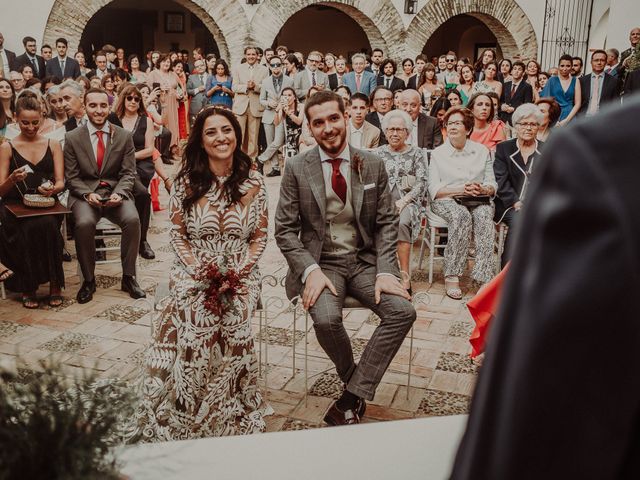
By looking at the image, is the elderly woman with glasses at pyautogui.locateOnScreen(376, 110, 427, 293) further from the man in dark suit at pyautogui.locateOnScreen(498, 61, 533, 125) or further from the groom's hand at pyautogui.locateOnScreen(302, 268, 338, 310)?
the man in dark suit at pyautogui.locateOnScreen(498, 61, 533, 125)

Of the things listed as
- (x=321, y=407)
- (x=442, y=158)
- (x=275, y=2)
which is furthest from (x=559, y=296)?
(x=275, y=2)

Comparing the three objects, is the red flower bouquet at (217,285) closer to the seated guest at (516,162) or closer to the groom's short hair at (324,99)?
the groom's short hair at (324,99)

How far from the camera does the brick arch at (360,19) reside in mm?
14219

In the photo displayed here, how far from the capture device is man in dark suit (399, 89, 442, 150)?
6.27 metres

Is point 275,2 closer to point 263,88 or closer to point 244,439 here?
point 263,88

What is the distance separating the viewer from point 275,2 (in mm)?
14289

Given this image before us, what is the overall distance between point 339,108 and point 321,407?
5.21 feet

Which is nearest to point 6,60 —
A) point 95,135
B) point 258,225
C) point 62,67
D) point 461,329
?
point 62,67

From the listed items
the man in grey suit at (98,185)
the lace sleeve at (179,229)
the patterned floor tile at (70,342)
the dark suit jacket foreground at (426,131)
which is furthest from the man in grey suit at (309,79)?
the lace sleeve at (179,229)

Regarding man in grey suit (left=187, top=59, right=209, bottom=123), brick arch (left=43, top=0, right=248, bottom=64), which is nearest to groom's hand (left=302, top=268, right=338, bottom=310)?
man in grey suit (left=187, top=59, right=209, bottom=123)

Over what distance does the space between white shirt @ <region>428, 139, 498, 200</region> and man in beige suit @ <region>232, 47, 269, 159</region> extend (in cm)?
638

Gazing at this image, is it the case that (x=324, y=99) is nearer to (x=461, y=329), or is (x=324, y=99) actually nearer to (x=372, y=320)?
(x=372, y=320)

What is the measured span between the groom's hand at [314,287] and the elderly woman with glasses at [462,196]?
6.67ft

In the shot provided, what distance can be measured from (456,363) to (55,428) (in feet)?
10.6
